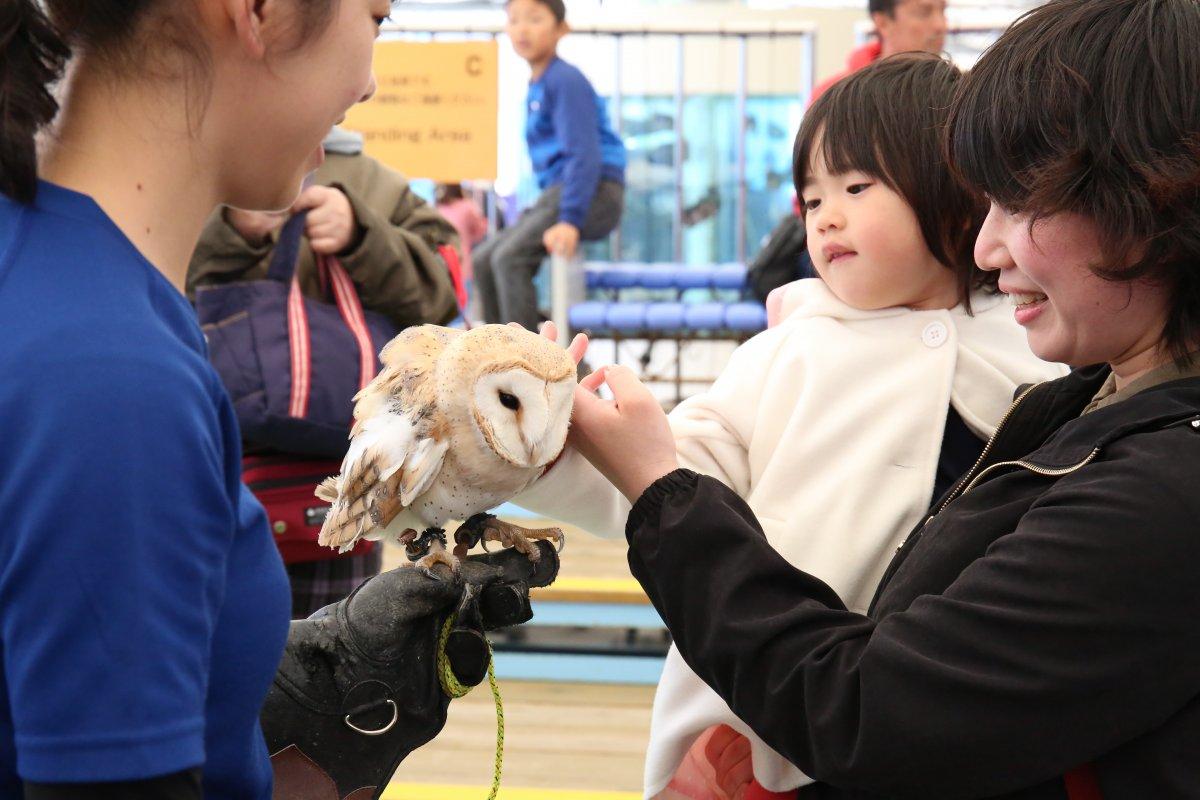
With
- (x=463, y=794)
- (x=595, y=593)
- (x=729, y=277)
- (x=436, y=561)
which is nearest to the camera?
(x=436, y=561)

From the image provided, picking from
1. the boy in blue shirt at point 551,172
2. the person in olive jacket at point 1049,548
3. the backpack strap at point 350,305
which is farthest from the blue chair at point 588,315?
the person in olive jacket at point 1049,548

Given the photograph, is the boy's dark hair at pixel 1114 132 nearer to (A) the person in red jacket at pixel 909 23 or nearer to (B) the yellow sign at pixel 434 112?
(A) the person in red jacket at pixel 909 23

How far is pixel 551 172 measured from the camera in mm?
4383

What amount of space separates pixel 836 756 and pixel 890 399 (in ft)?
1.27

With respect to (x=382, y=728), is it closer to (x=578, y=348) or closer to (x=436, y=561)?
(x=436, y=561)

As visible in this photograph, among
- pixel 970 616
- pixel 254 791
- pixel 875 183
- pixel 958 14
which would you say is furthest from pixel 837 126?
pixel 958 14

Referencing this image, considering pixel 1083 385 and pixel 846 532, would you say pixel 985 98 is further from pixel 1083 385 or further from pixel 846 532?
pixel 846 532

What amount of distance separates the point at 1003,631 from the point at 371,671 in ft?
1.51

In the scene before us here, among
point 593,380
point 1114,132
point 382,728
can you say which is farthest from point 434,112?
point 1114,132

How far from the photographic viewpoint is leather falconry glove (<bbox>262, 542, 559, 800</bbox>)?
90 centimetres

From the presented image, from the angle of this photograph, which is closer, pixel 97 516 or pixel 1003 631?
pixel 97 516

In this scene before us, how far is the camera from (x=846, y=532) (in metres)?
1.04

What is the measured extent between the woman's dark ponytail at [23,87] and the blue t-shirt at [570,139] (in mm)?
3631

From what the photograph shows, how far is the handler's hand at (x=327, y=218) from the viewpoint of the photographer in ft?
5.65
